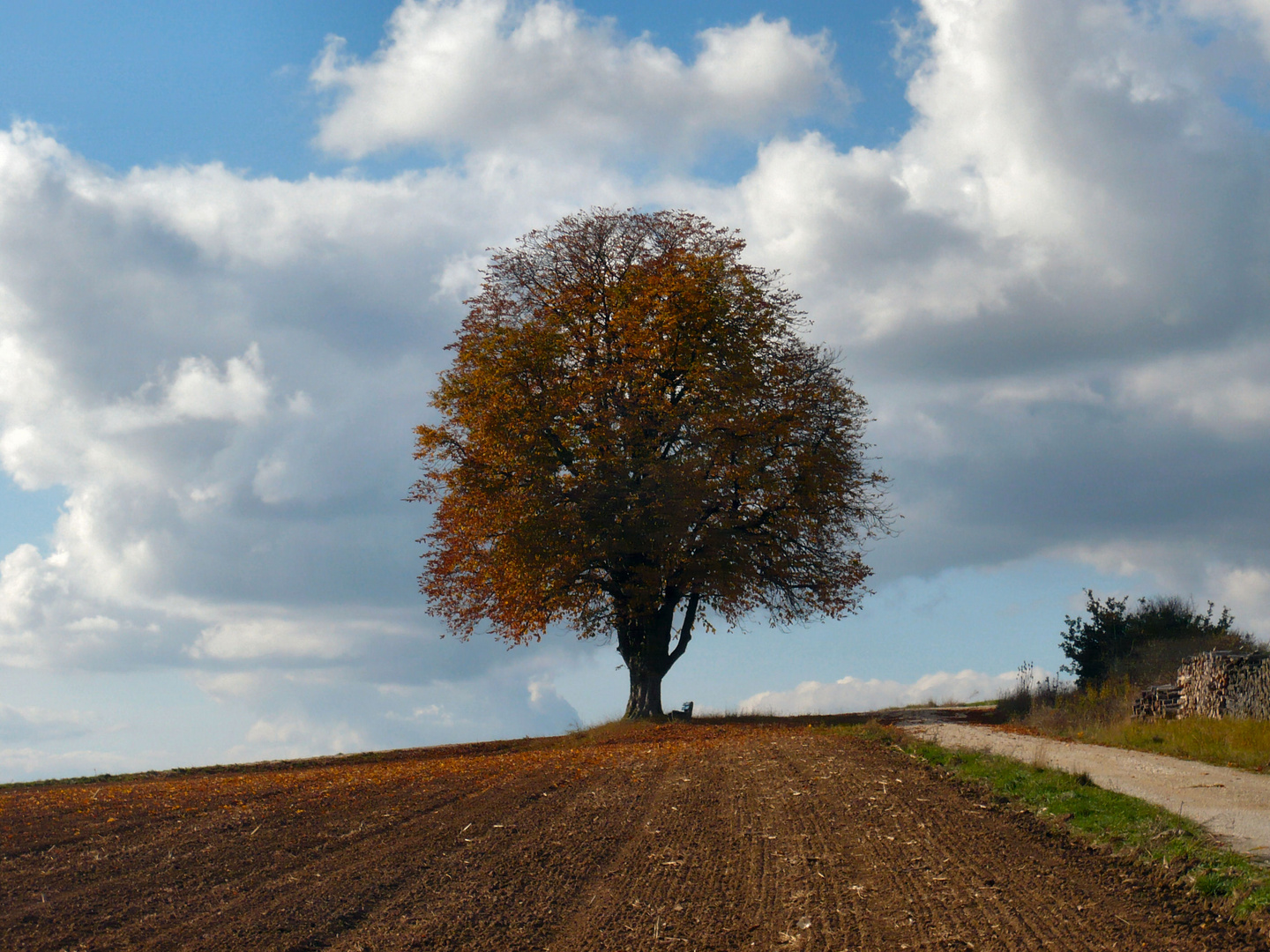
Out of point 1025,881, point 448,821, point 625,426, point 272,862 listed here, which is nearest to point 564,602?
point 625,426

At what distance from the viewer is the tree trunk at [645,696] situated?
2406 cm

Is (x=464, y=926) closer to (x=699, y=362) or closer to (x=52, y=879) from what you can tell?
(x=52, y=879)

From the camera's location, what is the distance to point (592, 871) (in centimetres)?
781

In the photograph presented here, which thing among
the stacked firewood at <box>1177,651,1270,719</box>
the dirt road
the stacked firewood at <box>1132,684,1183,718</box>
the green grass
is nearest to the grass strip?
the dirt road

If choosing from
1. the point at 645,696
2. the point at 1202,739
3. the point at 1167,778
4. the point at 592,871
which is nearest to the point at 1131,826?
the point at 1167,778

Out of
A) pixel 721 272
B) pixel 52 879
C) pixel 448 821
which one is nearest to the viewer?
pixel 52 879

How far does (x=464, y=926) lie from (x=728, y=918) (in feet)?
5.75

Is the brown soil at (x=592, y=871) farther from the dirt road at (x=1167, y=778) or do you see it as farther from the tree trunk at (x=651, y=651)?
the tree trunk at (x=651, y=651)

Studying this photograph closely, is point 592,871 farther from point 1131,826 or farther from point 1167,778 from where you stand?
point 1167,778

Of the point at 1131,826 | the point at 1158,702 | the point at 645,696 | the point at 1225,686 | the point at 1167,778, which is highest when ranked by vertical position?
the point at 645,696

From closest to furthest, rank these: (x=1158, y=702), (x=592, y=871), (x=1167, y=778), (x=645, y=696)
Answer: (x=592, y=871) < (x=1167, y=778) < (x=1158, y=702) < (x=645, y=696)

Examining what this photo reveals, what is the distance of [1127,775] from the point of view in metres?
12.0

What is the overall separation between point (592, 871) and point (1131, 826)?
15.2 feet

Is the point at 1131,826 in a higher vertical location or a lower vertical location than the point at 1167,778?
higher
